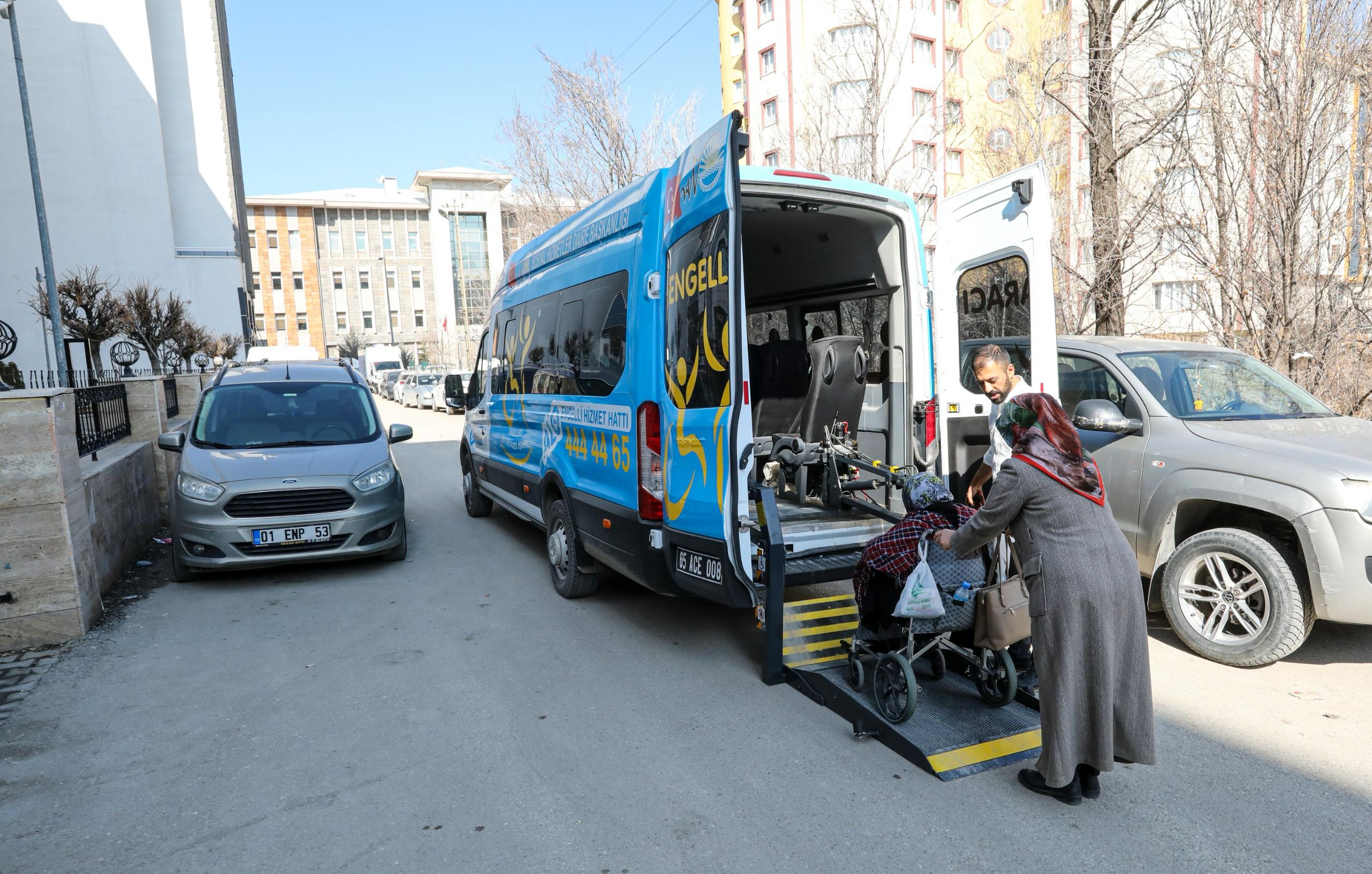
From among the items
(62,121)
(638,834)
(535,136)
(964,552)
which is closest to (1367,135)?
(964,552)

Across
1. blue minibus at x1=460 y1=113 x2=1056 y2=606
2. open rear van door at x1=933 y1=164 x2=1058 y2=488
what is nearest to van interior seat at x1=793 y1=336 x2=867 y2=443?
blue minibus at x1=460 y1=113 x2=1056 y2=606

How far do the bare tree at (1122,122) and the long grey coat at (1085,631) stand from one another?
821 cm

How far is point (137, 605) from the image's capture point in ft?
20.4

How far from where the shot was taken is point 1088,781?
3254 mm

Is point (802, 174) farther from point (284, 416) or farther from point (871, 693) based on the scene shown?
point (284, 416)

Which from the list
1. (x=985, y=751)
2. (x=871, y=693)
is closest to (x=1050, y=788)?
(x=985, y=751)

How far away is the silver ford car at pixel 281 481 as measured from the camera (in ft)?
21.3

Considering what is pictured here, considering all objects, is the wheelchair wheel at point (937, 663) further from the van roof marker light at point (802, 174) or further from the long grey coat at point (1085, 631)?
the van roof marker light at point (802, 174)

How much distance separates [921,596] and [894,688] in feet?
1.68

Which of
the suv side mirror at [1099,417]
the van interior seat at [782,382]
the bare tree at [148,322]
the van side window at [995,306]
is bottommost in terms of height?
the suv side mirror at [1099,417]

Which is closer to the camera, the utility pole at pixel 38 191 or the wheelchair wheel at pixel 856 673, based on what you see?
the wheelchair wheel at pixel 856 673

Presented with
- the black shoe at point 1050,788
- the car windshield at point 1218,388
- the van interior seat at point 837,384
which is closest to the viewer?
the black shoe at point 1050,788

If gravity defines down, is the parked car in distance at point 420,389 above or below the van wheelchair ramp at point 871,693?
above

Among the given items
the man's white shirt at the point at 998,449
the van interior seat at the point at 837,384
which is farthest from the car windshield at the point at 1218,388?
the van interior seat at the point at 837,384
